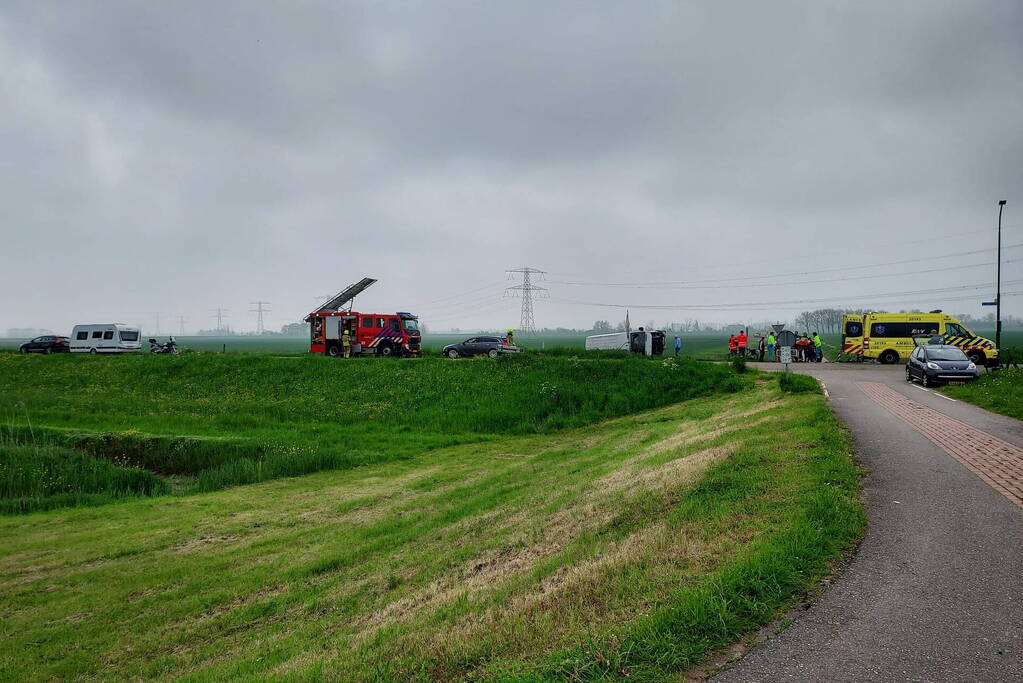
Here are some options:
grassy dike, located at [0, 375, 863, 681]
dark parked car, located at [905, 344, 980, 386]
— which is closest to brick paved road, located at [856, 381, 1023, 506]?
grassy dike, located at [0, 375, 863, 681]

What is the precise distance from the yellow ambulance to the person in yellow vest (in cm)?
3031

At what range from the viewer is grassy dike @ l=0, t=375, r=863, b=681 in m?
4.89

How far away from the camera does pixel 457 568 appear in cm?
809

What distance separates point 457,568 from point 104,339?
4722cm

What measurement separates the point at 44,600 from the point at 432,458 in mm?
11011

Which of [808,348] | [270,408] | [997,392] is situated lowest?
[270,408]

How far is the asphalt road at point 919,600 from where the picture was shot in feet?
13.2

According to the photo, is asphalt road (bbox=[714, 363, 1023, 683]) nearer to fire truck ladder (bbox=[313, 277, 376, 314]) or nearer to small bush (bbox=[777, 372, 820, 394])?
small bush (bbox=[777, 372, 820, 394])

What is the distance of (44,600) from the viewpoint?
862 centimetres

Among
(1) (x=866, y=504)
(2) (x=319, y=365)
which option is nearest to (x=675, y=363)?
(2) (x=319, y=365)

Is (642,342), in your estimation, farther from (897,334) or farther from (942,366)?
(942,366)

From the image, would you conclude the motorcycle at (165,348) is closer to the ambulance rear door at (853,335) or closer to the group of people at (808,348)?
the group of people at (808,348)

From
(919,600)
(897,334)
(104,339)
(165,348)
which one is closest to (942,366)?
(897,334)

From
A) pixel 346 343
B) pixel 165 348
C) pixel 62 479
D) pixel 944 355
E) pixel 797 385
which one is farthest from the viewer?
pixel 165 348
